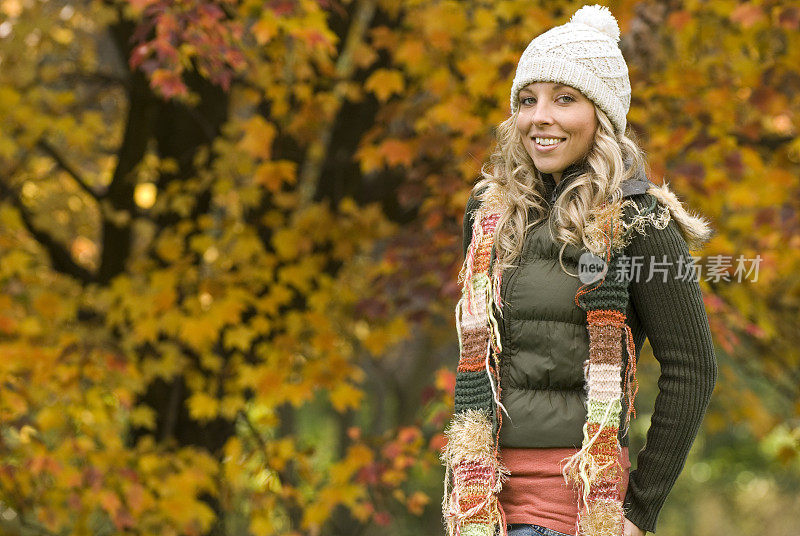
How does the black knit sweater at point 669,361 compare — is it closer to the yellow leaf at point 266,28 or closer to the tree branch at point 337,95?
the yellow leaf at point 266,28

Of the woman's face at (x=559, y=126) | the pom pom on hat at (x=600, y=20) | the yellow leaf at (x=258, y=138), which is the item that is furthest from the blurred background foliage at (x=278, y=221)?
the woman's face at (x=559, y=126)

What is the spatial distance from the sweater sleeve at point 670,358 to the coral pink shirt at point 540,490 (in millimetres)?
71

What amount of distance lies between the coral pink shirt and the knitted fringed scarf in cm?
3

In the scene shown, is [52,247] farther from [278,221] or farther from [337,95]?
[337,95]

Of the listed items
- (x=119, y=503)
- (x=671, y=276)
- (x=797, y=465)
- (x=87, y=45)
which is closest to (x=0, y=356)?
(x=119, y=503)

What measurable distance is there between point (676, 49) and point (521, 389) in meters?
3.63

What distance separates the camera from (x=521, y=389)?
2.05m

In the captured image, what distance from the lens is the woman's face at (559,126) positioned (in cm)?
210

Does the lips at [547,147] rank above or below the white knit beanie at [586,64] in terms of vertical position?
below

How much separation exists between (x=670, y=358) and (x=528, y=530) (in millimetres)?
482

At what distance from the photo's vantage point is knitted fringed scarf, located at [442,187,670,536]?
1.97 m

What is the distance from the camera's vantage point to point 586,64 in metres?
2.10

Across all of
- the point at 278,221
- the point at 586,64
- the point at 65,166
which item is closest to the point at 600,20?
the point at 586,64

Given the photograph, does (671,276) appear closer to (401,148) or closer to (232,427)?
(401,148)
